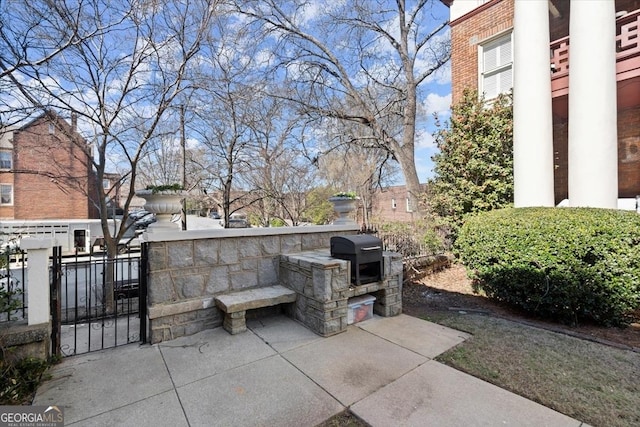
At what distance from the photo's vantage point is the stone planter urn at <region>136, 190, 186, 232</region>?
354 centimetres

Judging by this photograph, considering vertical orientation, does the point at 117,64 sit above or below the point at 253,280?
above

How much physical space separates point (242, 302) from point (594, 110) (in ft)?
23.8

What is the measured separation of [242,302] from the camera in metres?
3.57

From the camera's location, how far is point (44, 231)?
1689 cm

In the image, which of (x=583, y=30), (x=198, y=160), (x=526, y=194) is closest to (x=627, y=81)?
(x=583, y=30)

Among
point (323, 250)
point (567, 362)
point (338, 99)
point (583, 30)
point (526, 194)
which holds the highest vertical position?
point (338, 99)

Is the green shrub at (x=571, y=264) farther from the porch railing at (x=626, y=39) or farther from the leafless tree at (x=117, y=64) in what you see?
the leafless tree at (x=117, y=64)

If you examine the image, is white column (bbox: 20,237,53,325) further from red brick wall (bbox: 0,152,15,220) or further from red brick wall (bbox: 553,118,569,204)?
red brick wall (bbox: 0,152,15,220)

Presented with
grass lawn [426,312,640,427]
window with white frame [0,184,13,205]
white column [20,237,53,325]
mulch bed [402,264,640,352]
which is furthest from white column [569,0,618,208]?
window with white frame [0,184,13,205]

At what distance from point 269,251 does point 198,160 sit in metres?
8.10

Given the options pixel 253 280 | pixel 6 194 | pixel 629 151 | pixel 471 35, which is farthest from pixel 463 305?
pixel 6 194

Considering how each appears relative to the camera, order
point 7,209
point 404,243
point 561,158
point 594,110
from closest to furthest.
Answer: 1. point 594,110
2. point 404,243
3. point 561,158
4. point 7,209

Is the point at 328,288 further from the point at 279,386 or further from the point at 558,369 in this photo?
the point at 558,369

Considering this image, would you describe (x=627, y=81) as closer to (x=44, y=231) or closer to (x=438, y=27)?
(x=438, y=27)
